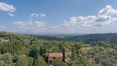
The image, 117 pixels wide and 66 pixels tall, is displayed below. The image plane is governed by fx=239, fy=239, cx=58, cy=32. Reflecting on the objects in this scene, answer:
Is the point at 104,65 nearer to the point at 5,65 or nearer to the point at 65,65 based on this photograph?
the point at 65,65

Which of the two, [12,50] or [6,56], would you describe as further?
[12,50]

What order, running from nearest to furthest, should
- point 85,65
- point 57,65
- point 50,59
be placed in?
point 85,65 < point 57,65 < point 50,59

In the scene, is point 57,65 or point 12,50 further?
point 12,50

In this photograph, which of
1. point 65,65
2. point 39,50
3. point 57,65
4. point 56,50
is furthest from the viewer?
point 56,50

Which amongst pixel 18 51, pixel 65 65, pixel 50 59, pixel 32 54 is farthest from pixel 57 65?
pixel 18 51

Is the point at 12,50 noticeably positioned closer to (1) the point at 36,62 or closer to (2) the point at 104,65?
(1) the point at 36,62

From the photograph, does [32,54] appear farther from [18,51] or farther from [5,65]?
[5,65]

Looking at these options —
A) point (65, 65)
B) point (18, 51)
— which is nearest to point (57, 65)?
point (65, 65)

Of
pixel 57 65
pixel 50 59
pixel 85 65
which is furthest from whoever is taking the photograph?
pixel 50 59

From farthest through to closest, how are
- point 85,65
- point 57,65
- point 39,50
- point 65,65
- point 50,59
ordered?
point 39,50, point 50,59, point 57,65, point 65,65, point 85,65
